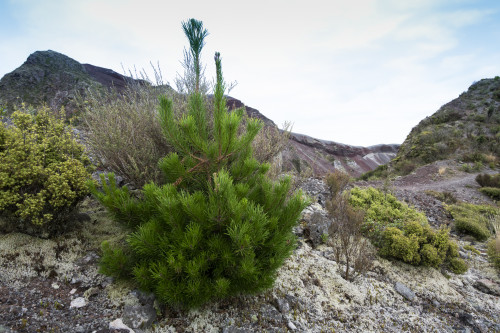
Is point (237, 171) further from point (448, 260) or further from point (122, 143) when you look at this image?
point (448, 260)

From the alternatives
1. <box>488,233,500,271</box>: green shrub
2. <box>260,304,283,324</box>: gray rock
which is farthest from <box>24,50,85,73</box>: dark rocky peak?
<box>488,233,500,271</box>: green shrub

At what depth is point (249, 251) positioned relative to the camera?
223 cm

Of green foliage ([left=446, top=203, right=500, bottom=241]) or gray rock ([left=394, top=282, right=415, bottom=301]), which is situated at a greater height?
green foliage ([left=446, top=203, right=500, bottom=241])

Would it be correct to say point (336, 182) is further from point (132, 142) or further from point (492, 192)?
point (492, 192)

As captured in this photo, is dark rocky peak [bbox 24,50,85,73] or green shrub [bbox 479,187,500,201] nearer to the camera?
green shrub [bbox 479,187,500,201]

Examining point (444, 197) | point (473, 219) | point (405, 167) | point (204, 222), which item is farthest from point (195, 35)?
point (405, 167)

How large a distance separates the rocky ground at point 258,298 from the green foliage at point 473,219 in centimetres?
192

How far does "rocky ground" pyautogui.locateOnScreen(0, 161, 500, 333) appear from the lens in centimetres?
243

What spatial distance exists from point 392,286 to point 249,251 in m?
3.33

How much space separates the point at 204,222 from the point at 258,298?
1570 millimetres

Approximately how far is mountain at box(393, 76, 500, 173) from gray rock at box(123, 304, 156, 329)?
2112cm

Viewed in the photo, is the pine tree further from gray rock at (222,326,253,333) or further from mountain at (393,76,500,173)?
mountain at (393,76,500,173)

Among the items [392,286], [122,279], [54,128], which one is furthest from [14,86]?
[392,286]

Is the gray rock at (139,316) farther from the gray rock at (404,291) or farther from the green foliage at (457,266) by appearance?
the green foliage at (457,266)
